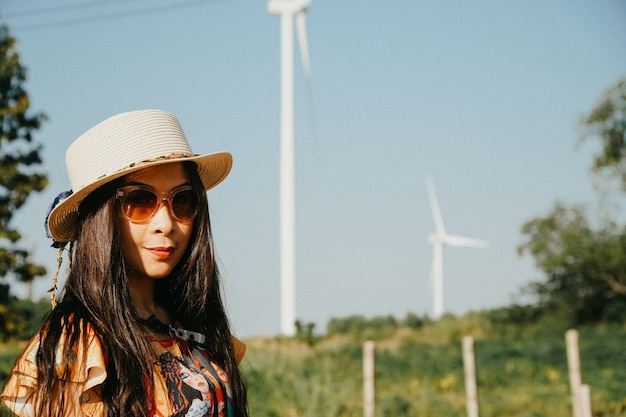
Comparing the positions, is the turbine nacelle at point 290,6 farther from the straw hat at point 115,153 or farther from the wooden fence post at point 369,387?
the straw hat at point 115,153

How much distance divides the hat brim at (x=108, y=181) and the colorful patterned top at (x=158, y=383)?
1.00 ft

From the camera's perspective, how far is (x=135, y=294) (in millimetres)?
2203

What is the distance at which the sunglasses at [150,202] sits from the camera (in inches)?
83.3

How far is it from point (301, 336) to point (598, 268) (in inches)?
464

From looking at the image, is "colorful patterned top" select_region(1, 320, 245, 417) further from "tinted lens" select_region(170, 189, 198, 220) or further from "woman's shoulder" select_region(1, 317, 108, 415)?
"tinted lens" select_region(170, 189, 198, 220)

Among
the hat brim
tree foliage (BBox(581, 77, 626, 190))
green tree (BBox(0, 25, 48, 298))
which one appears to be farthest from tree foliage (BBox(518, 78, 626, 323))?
the hat brim

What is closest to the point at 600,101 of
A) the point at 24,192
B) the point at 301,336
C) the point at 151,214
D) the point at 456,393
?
the point at 301,336

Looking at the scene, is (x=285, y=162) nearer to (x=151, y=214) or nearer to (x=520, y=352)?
(x=520, y=352)

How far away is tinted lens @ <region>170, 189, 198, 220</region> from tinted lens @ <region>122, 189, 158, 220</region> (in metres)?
0.05

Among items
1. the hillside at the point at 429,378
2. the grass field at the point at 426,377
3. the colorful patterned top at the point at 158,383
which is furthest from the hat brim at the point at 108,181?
the grass field at the point at 426,377

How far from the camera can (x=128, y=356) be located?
6.47 feet

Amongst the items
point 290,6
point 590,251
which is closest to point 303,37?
point 290,6

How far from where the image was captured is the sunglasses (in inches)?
83.3

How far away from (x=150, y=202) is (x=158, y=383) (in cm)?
38
